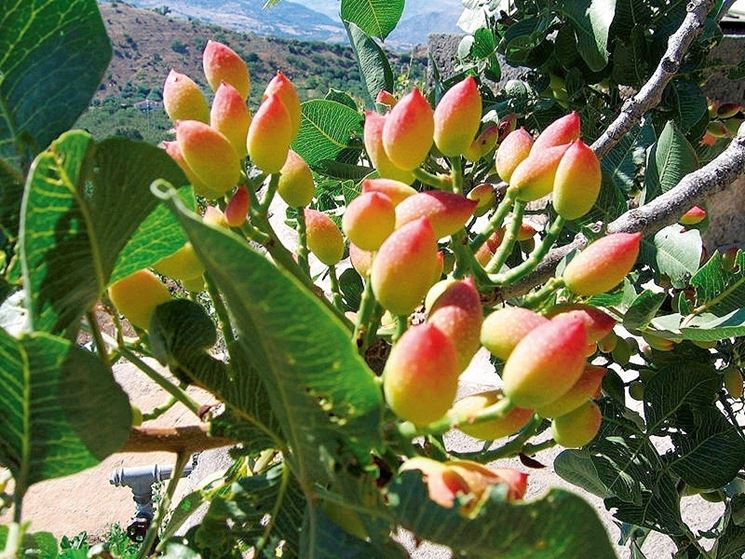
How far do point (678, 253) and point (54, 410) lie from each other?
24.9 inches

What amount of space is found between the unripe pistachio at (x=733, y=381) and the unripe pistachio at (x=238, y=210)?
630 mm

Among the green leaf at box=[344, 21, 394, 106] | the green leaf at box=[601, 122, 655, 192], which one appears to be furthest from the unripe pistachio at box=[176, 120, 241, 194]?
the green leaf at box=[601, 122, 655, 192]

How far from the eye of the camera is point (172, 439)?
0.41 metres

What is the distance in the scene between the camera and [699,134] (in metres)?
1.10

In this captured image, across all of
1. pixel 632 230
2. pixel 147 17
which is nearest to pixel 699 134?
pixel 632 230

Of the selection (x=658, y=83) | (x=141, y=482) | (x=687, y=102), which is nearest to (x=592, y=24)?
(x=658, y=83)

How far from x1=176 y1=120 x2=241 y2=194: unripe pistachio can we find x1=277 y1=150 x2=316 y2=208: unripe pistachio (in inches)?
3.1

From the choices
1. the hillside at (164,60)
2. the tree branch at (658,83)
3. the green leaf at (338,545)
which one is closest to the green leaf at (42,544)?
the green leaf at (338,545)

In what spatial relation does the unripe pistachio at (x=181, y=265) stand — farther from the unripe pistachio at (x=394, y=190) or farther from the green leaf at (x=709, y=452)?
the green leaf at (x=709, y=452)

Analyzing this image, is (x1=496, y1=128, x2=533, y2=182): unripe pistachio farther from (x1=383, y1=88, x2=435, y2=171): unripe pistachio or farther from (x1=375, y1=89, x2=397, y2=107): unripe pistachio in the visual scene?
(x1=375, y1=89, x2=397, y2=107): unripe pistachio

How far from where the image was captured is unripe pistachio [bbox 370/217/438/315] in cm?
36

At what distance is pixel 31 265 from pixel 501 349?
0.23m

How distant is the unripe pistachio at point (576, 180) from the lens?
0.47 metres

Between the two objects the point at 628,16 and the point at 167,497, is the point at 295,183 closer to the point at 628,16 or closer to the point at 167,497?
the point at 167,497
